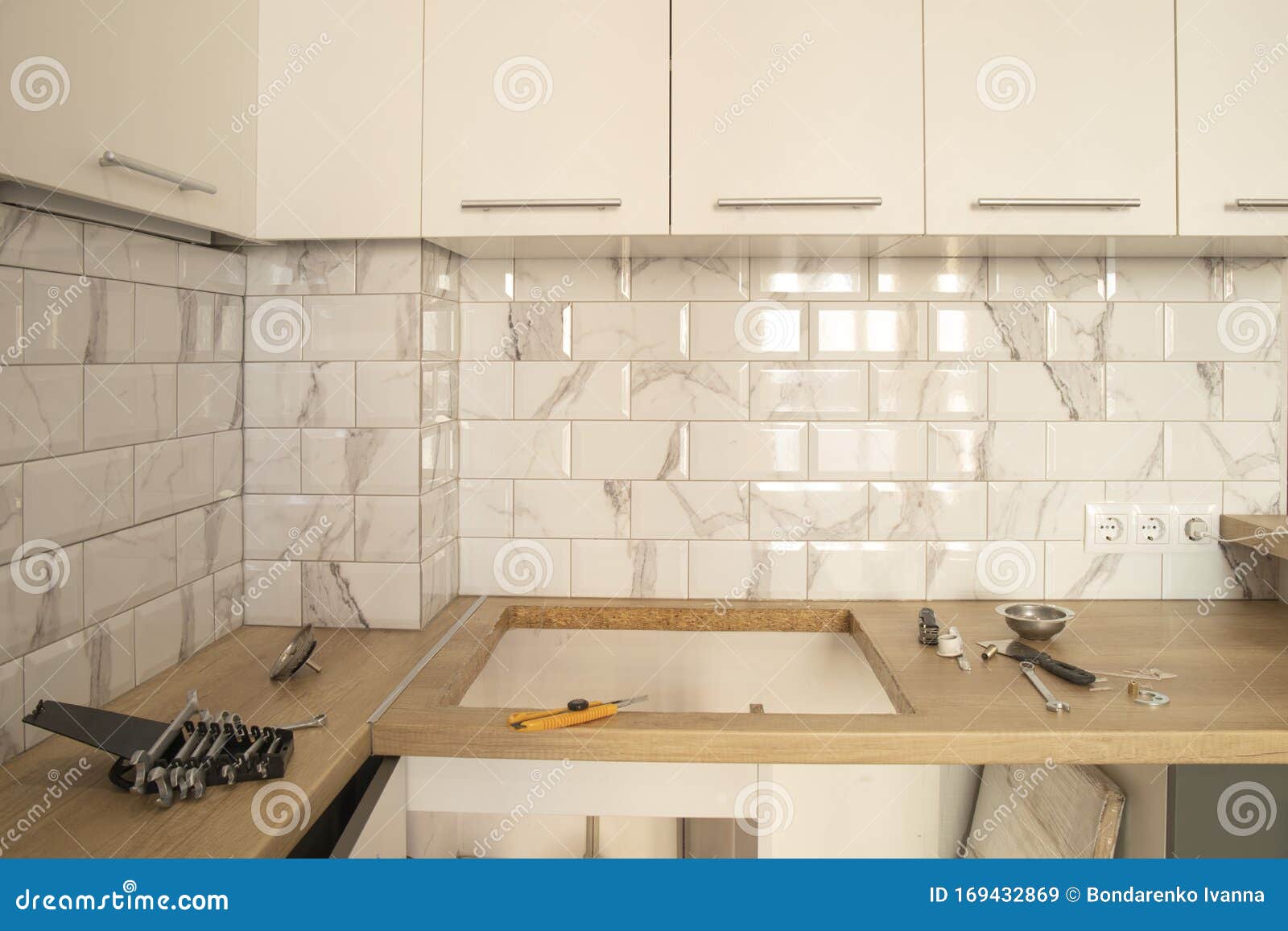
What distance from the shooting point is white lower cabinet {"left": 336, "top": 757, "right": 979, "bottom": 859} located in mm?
1243

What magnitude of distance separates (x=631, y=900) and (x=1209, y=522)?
53.7 inches

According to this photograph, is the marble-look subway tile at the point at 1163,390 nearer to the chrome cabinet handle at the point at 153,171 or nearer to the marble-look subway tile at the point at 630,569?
the marble-look subway tile at the point at 630,569

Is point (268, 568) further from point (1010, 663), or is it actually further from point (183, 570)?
point (1010, 663)

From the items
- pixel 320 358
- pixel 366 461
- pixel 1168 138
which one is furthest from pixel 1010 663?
pixel 320 358

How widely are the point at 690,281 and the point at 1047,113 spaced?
66cm

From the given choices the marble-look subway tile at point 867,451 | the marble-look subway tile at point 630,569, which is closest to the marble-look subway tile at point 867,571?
the marble-look subway tile at point 867,451

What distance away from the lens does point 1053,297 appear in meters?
1.74

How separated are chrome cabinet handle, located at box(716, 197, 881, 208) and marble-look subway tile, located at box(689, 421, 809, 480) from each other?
0.47 metres

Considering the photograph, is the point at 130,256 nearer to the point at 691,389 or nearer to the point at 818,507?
the point at 691,389

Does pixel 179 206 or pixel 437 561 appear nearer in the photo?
pixel 179 206

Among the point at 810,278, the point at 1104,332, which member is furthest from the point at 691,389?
the point at 1104,332

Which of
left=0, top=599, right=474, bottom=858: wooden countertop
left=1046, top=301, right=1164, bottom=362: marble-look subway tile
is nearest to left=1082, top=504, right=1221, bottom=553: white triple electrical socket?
left=1046, top=301, right=1164, bottom=362: marble-look subway tile

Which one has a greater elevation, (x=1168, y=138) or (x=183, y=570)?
(x=1168, y=138)

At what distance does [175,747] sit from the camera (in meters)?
1.03
